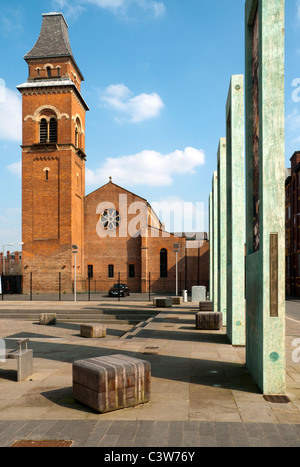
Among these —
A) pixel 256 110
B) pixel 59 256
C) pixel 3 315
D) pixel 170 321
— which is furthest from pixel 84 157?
pixel 256 110

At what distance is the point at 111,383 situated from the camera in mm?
5359

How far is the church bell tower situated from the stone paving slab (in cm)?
3448

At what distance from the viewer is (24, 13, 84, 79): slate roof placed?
46094 millimetres

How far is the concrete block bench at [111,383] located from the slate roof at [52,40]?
150 ft

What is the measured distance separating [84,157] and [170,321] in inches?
1416

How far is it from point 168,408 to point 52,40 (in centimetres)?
4975

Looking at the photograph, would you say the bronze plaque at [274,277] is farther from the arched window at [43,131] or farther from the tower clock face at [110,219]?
the tower clock face at [110,219]

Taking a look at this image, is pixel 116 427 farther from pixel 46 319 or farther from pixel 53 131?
pixel 53 131

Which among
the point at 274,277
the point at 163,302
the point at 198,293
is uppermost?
the point at 274,277

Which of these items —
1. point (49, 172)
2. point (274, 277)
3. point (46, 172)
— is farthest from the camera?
point (46, 172)

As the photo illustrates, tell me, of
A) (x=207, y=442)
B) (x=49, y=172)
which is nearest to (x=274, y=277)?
(x=207, y=442)

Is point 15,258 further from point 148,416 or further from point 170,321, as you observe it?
point 148,416

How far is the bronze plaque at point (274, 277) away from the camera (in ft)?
20.4

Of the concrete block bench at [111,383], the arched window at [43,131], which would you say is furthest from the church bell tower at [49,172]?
the concrete block bench at [111,383]
